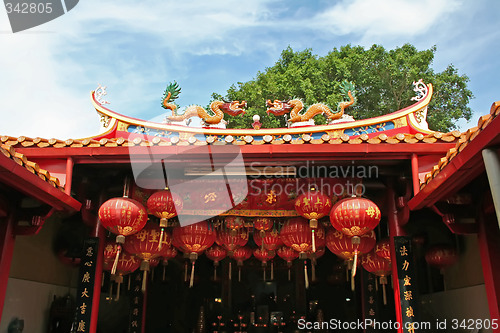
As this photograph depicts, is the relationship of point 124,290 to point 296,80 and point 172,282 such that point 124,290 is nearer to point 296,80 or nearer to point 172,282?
point 172,282

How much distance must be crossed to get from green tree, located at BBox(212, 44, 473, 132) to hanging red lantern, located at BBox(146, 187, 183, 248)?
12.2m

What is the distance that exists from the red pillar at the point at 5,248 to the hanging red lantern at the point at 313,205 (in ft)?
9.96

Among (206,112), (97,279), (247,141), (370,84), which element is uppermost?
(370,84)

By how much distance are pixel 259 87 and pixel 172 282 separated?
38.0 feet

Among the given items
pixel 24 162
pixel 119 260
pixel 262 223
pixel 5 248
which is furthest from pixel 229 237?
pixel 24 162

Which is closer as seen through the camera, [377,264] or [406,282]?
[406,282]

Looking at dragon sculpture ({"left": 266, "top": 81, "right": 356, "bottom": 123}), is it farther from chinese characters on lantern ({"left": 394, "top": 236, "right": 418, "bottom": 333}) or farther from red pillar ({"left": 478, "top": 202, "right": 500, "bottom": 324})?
red pillar ({"left": 478, "top": 202, "right": 500, "bottom": 324})

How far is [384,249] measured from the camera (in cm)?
545

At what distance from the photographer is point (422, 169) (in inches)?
172

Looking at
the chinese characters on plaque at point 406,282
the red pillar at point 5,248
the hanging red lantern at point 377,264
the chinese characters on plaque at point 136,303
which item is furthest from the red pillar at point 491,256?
the chinese characters on plaque at point 136,303

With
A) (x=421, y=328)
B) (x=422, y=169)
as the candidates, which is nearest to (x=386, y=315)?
(x=421, y=328)

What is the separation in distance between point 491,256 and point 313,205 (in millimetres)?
1796

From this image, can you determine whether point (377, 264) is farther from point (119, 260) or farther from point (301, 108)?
point (119, 260)

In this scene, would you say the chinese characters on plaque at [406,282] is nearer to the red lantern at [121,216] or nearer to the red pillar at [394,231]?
the red pillar at [394,231]
